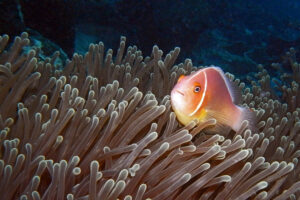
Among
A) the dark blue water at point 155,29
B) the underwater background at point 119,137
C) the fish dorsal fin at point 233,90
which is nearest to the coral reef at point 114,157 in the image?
the underwater background at point 119,137

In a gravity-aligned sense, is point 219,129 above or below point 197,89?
below

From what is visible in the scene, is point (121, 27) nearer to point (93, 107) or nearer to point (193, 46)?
point (193, 46)

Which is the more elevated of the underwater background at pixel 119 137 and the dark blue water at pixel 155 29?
the dark blue water at pixel 155 29

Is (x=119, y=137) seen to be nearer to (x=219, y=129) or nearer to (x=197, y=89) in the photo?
(x=197, y=89)

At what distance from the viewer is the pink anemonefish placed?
213cm

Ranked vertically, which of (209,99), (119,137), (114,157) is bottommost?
(114,157)

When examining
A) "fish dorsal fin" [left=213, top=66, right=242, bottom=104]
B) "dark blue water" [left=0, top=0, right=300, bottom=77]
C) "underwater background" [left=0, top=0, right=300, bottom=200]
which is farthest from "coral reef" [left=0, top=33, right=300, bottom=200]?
"dark blue water" [left=0, top=0, right=300, bottom=77]

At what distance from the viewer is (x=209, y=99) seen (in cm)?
222

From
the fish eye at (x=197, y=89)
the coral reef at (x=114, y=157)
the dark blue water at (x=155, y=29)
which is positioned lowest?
the coral reef at (x=114, y=157)

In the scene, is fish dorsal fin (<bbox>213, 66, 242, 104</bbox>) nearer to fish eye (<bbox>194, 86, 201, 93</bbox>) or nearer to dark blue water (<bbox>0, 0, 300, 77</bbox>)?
fish eye (<bbox>194, 86, 201, 93</bbox>)

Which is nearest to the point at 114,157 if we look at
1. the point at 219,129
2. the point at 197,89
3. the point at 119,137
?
the point at 119,137

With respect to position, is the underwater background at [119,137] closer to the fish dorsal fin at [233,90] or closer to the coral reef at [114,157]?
the coral reef at [114,157]

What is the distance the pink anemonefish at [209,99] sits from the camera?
2133mm

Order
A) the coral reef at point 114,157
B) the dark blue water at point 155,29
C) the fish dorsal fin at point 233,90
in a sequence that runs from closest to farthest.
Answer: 1. the coral reef at point 114,157
2. the fish dorsal fin at point 233,90
3. the dark blue water at point 155,29
